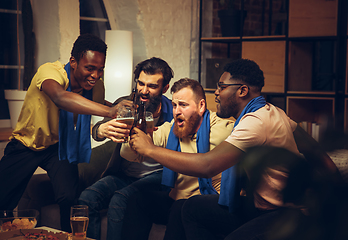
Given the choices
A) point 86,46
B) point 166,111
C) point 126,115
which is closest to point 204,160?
→ point 126,115

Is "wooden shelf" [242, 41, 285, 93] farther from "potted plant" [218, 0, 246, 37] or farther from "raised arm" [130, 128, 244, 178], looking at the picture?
"raised arm" [130, 128, 244, 178]

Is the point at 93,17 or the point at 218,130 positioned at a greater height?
the point at 93,17

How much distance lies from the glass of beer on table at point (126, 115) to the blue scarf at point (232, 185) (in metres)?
0.50

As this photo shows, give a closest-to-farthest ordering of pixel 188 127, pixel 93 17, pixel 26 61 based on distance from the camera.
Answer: pixel 188 127 → pixel 26 61 → pixel 93 17

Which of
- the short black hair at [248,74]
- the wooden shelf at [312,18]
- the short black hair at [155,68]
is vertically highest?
the wooden shelf at [312,18]

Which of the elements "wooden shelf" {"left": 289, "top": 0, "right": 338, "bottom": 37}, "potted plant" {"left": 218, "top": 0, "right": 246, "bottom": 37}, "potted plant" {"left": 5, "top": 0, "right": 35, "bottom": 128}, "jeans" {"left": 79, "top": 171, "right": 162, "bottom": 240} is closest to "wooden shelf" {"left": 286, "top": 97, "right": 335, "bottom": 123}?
"wooden shelf" {"left": 289, "top": 0, "right": 338, "bottom": 37}

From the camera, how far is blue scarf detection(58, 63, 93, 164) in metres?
2.04

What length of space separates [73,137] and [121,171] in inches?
15.2

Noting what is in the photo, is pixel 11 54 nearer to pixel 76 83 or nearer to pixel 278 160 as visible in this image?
pixel 76 83

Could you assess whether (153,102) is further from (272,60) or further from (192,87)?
(272,60)

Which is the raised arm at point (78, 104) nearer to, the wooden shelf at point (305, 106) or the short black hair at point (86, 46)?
the short black hair at point (86, 46)

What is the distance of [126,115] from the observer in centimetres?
156

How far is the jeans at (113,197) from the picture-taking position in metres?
1.89

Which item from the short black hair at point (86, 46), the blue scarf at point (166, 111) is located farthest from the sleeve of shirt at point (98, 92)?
the blue scarf at point (166, 111)
